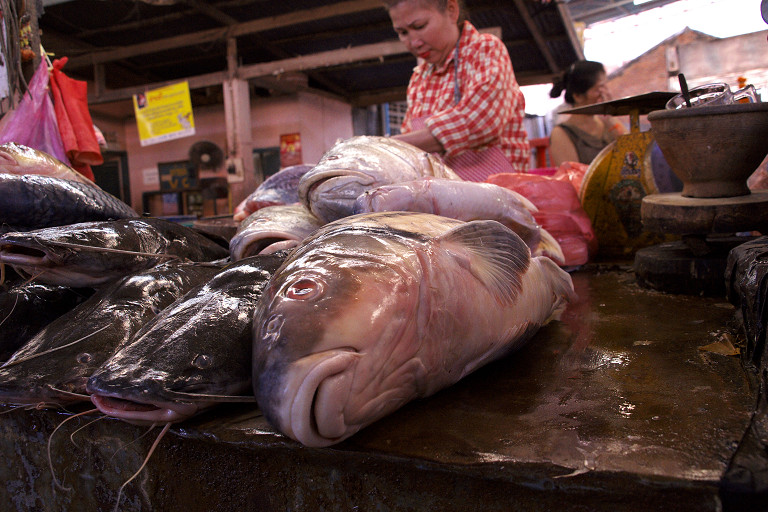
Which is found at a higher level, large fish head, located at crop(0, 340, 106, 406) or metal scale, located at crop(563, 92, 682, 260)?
metal scale, located at crop(563, 92, 682, 260)

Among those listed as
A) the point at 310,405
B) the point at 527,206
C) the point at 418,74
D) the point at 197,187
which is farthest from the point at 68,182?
the point at 197,187

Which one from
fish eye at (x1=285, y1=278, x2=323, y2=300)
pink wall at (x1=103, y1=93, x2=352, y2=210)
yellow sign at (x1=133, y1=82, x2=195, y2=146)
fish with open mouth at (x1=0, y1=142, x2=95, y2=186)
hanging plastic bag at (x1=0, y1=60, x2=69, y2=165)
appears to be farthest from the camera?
pink wall at (x1=103, y1=93, x2=352, y2=210)

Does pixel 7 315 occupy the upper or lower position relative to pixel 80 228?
lower

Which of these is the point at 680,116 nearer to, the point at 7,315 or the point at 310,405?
the point at 310,405

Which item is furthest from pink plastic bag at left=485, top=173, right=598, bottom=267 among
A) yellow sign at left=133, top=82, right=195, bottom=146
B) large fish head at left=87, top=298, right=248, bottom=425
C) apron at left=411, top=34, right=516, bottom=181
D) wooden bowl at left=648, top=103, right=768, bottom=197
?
yellow sign at left=133, top=82, right=195, bottom=146

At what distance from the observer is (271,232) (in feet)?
7.15

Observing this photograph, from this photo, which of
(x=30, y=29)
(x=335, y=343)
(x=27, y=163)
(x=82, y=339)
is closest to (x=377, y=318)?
(x=335, y=343)

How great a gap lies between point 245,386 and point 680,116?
79.1 inches

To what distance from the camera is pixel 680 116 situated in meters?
2.21

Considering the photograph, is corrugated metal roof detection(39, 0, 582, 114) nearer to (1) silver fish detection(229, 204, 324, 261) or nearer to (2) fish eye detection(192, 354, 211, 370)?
(1) silver fish detection(229, 204, 324, 261)

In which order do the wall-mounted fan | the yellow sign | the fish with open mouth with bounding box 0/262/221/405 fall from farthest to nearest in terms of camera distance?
the wall-mounted fan
the yellow sign
the fish with open mouth with bounding box 0/262/221/405

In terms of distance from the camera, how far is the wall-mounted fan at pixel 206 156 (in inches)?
426

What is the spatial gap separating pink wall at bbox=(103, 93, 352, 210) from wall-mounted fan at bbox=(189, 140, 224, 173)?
68cm

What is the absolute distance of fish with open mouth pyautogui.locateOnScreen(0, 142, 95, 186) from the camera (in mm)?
2289
